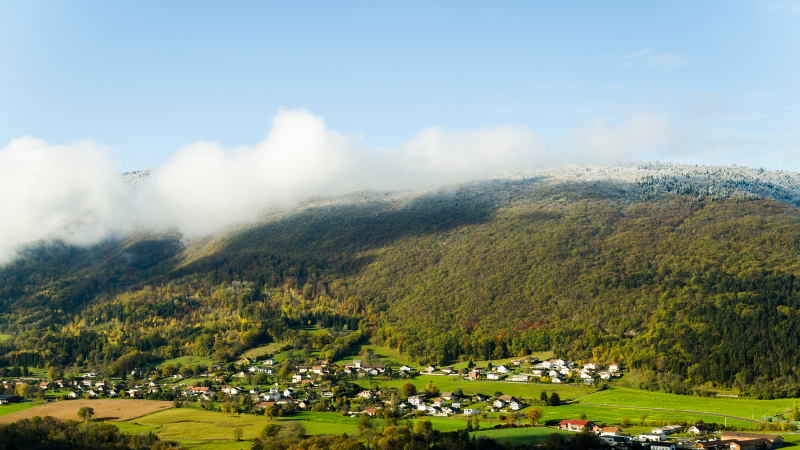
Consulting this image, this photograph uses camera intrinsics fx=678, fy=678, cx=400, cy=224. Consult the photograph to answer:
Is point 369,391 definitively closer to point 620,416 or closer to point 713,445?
point 620,416

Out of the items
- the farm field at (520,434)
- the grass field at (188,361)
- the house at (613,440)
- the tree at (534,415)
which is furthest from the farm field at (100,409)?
the house at (613,440)

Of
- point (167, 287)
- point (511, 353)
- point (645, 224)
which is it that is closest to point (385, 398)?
point (511, 353)

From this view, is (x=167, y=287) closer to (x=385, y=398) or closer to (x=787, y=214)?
(x=385, y=398)

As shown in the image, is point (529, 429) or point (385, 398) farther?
point (385, 398)

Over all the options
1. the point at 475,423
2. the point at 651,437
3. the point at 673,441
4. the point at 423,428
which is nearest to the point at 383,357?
the point at 475,423

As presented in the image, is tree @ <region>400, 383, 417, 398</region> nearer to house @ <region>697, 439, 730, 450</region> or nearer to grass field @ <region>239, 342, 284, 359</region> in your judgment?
house @ <region>697, 439, 730, 450</region>

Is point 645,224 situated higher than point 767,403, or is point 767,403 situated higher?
point 645,224

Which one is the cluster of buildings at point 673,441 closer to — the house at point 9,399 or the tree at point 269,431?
the tree at point 269,431
